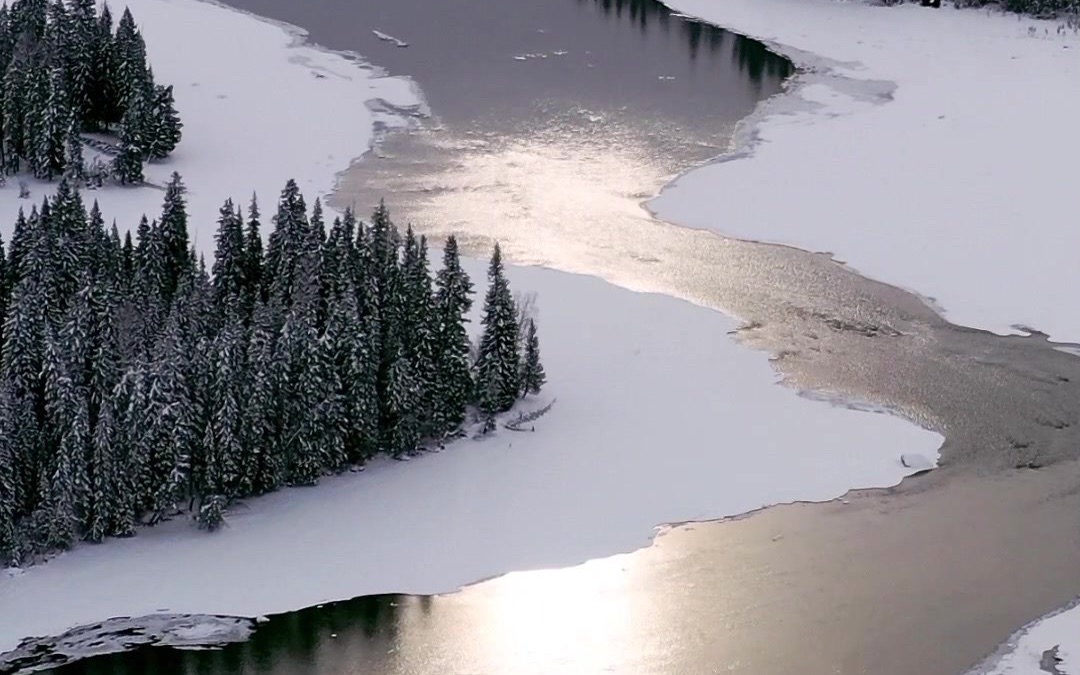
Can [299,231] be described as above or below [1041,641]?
above

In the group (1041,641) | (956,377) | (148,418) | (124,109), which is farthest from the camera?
(124,109)

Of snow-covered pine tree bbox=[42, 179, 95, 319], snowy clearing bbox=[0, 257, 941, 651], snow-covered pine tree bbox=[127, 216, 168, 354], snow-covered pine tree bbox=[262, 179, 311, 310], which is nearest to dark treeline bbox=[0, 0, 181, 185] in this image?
snow-covered pine tree bbox=[127, 216, 168, 354]

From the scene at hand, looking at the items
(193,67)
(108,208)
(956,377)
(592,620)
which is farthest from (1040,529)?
(193,67)

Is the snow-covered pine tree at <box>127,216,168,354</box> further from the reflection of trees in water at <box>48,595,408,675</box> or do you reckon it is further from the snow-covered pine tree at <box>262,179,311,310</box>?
the reflection of trees in water at <box>48,595,408,675</box>

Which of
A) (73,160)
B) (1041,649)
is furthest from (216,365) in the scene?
(73,160)

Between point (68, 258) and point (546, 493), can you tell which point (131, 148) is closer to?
point (68, 258)

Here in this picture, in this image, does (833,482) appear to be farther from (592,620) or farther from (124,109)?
(124,109)

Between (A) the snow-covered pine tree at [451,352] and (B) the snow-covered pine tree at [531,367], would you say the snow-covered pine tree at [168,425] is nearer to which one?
(A) the snow-covered pine tree at [451,352]
